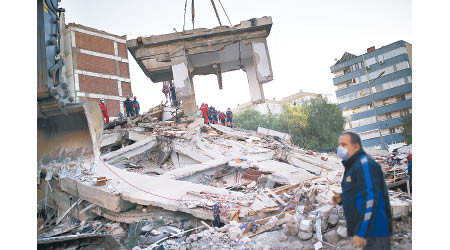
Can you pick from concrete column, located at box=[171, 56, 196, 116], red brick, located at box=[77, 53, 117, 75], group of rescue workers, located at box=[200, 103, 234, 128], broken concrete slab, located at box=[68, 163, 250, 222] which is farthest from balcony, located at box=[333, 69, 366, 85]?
red brick, located at box=[77, 53, 117, 75]

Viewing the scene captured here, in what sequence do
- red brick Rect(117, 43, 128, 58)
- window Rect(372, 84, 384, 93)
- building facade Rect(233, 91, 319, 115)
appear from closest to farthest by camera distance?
window Rect(372, 84, 384, 93) < red brick Rect(117, 43, 128, 58) < building facade Rect(233, 91, 319, 115)

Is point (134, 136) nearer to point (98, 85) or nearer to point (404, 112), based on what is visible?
point (404, 112)

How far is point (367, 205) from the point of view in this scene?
1.74m

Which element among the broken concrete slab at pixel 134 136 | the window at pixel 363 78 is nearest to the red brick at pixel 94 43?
the broken concrete slab at pixel 134 136

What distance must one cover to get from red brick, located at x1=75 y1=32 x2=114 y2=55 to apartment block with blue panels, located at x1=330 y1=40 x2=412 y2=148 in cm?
2036

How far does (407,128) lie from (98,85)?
20955mm

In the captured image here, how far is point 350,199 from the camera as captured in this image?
186 cm

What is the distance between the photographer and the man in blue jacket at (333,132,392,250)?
1.74 metres

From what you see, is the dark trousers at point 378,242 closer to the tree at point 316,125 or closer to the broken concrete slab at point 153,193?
the broken concrete slab at point 153,193

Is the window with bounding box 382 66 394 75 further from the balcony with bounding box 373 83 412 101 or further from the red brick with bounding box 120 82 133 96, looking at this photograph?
the red brick with bounding box 120 82 133 96

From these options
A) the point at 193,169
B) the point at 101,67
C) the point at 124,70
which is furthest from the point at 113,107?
the point at 193,169
